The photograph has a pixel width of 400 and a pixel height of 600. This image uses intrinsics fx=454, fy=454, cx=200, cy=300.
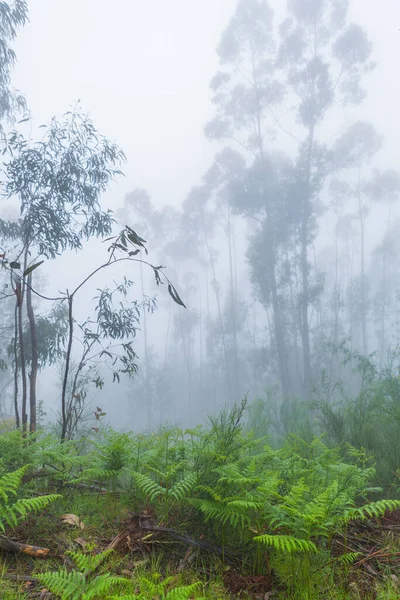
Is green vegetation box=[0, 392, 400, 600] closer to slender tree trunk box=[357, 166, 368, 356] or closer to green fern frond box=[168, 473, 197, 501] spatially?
green fern frond box=[168, 473, 197, 501]

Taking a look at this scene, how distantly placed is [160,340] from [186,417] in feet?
13.3

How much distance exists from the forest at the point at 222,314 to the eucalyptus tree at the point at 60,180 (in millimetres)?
35

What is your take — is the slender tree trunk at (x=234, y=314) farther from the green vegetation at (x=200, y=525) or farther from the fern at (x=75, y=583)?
the fern at (x=75, y=583)

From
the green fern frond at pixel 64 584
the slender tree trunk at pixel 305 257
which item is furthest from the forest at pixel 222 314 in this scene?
the slender tree trunk at pixel 305 257

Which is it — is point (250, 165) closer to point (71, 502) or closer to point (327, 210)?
point (327, 210)

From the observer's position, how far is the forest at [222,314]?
67.5 inches

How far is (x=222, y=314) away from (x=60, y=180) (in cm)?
1460

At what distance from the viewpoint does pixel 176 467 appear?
1839 millimetres

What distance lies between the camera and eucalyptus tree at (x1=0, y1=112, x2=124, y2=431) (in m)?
6.45

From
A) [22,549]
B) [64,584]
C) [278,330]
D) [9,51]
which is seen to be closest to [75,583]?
[64,584]

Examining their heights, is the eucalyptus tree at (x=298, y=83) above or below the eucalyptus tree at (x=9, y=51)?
above

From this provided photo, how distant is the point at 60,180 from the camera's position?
6.58m

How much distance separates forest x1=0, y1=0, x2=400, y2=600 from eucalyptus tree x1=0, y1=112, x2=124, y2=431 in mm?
35

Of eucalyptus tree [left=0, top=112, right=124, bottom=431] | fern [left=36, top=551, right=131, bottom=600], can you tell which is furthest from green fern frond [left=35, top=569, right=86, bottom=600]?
eucalyptus tree [left=0, top=112, right=124, bottom=431]
